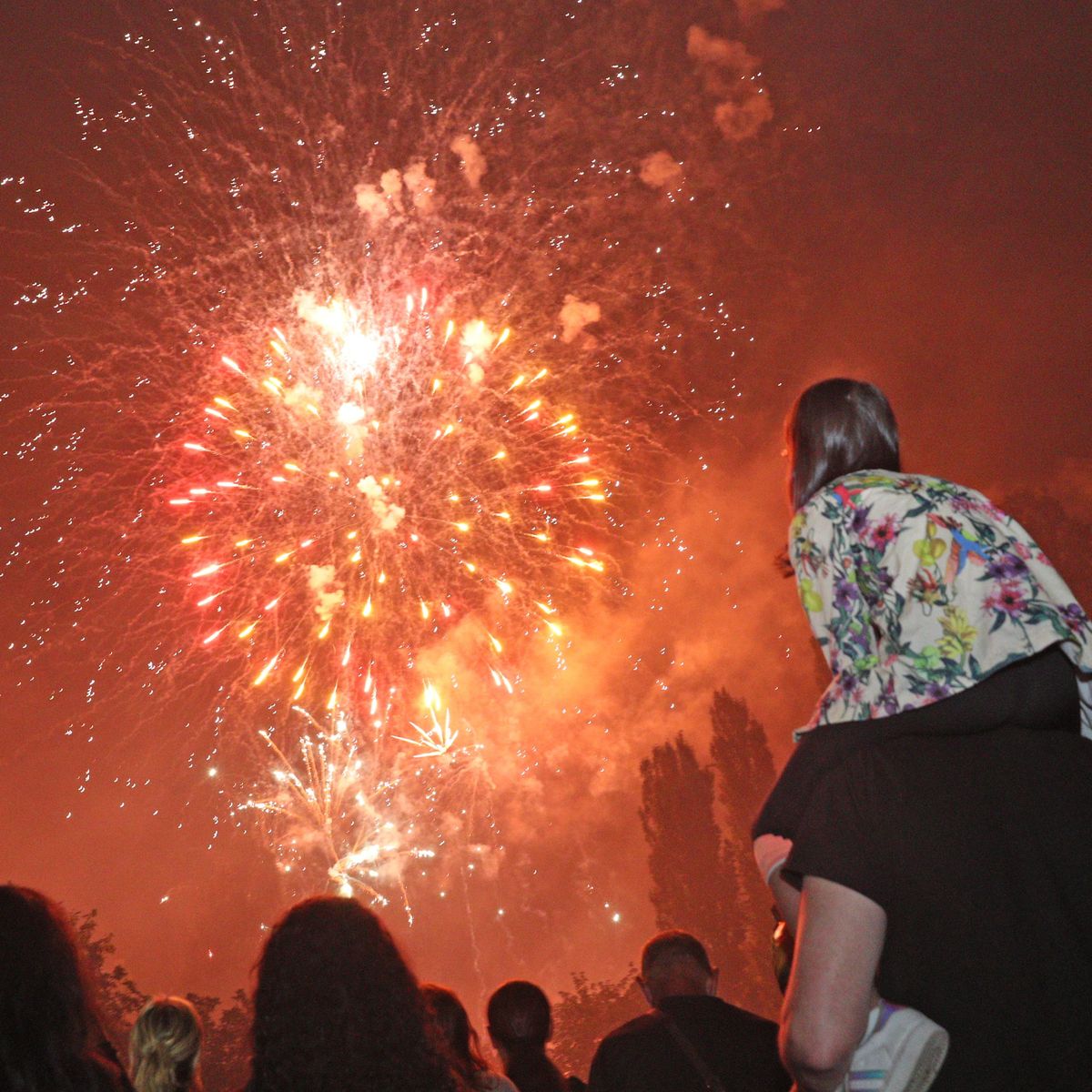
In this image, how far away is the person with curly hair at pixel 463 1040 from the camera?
375 centimetres

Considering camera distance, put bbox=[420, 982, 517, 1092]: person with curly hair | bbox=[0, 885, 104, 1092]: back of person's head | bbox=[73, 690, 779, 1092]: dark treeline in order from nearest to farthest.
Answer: bbox=[0, 885, 104, 1092]: back of person's head, bbox=[420, 982, 517, 1092]: person with curly hair, bbox=[73, 690, 779, 1092]: dark treeline

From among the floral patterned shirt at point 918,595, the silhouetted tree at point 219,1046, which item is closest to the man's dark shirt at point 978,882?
the floral patterned shirt at point 918,595

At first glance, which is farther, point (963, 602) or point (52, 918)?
point (52, 918)

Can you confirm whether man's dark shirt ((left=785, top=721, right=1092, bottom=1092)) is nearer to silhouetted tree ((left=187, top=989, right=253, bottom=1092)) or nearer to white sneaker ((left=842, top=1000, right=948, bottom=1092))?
white sneaker ((left=842, top=1000, right=948, bottom=1092))

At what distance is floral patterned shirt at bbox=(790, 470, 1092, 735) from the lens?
1751 millimetres

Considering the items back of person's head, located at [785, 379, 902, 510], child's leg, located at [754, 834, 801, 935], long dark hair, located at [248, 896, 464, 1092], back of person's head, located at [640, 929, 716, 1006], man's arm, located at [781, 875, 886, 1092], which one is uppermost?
back of person's head, located at [785, 379, 902, 510]

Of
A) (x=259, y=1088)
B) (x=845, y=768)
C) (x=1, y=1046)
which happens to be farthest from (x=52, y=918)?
(x=845, y=768)

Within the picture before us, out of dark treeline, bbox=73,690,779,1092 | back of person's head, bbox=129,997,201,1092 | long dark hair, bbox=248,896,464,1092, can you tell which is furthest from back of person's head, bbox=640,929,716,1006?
dark treeline, bbox=73,690,779,1092

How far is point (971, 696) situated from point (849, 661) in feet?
0.70

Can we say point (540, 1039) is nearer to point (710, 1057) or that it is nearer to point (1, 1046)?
point (710, 1057)

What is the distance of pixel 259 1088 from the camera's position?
9.08 feet

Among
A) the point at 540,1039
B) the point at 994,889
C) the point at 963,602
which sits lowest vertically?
the point at 540,1039

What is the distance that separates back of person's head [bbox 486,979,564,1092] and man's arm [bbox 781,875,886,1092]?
3.24 m

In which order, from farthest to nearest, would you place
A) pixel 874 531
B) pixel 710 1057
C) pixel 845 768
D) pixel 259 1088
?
1. pixel 710 1057
2. pixel 259 1088
3. pixel 874 531
4. pixel 845 768
